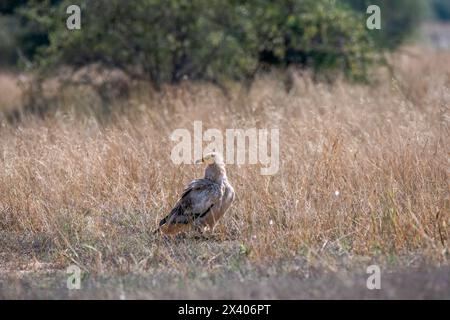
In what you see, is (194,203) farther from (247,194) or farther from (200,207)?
(247,194)

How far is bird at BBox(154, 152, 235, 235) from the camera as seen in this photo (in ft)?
22.1

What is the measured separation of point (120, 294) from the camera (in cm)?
531

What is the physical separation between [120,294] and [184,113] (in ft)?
17.5

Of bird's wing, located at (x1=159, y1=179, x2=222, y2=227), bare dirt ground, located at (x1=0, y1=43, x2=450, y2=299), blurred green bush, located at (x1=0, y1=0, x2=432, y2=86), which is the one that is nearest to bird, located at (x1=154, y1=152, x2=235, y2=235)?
bird's wing, located at (x1=159, y1=179, x2=222, y2=227)

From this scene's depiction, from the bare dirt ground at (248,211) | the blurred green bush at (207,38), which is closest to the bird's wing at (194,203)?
the bare dirt ground at (248,211)

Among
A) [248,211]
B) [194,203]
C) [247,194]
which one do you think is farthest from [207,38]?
[194,203]

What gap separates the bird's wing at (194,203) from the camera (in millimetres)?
6754

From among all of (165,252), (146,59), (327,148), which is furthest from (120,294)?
(146,59)

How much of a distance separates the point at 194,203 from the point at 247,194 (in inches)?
30.5

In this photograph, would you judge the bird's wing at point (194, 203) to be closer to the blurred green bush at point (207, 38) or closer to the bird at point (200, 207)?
the bird at point (200, 207)

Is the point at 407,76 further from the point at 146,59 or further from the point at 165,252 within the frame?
the point at 165,252

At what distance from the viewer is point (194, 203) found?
6793 mm

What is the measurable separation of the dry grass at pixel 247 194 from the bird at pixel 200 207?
0.15 meters

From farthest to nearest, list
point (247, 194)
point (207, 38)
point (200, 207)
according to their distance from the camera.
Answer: point (207, 38)
point (247, 194)
point (200, 207)
